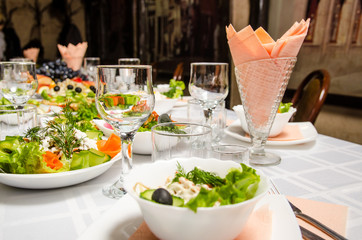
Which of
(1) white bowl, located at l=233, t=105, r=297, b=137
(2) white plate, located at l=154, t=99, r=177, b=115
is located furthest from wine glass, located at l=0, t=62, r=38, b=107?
(1) white bowl, located at l=233, t=105, r=297, b=137

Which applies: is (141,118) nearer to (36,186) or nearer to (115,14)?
(36,186)

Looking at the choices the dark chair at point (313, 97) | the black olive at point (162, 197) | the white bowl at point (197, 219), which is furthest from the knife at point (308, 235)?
the dark chair at point (313, 97)

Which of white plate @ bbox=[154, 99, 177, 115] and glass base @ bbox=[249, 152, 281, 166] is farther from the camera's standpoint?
white plate @ bbox=[154, 99, 177, 115]

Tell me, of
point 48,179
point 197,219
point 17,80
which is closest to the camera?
point 197,219

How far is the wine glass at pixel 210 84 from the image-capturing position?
3.34ft

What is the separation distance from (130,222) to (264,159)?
0.50m

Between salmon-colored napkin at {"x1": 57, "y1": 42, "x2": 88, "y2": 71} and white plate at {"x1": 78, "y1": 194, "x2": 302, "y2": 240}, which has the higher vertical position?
salmon-colored napkin at {"x1": 57, "y1": 42, "x2": 88, "y2": 71}

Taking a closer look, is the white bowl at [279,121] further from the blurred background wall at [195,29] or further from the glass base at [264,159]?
the blurred background wall at [195,29]

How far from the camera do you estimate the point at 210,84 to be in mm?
1023

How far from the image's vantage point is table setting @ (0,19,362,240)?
0.43 m

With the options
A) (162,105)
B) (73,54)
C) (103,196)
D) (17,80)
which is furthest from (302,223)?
(73,54)

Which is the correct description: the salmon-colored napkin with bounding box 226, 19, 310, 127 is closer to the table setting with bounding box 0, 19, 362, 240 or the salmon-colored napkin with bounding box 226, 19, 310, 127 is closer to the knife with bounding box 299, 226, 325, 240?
the table setting with bounding box 0, 19, 362, 240

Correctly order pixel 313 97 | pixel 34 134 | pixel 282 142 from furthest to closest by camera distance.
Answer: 1. pixel 313 97
2. pixel 282 142
3. pixel 34 134

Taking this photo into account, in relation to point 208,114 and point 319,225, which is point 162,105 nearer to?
point 208,114
